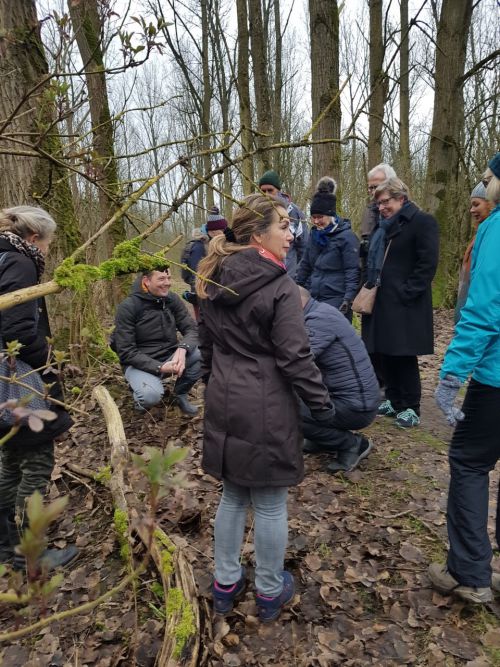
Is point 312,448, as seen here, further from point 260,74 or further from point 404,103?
point 404,103

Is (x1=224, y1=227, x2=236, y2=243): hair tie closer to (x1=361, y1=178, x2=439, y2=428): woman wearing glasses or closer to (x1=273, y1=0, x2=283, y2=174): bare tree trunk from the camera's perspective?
(x1=361, y1=178, x2=439, y2=428): woman wearing glasses

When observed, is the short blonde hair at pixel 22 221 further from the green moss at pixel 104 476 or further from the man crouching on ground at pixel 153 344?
the man crouching on ground at pixel 153 344

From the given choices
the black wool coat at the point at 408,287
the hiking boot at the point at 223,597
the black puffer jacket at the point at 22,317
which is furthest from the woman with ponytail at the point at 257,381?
the black wool coat at the point at 408,287

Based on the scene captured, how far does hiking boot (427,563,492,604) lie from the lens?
86.1 inches

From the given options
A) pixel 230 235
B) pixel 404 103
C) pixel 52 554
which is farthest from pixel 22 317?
pixel 404 103

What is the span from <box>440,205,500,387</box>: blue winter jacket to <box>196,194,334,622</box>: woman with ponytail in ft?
2.22

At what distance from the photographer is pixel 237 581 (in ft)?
7.68

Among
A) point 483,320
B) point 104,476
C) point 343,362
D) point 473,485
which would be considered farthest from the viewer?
point 343,362

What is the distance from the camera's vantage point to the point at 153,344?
15.2 feet

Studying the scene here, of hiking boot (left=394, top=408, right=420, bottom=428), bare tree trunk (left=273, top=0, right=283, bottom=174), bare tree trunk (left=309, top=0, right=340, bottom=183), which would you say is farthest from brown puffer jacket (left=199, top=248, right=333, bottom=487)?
bare tree trunk (left=273, top=0, right=283, bottom=174)

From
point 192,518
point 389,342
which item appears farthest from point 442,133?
point 192,518

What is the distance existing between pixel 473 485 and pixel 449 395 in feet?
1.45

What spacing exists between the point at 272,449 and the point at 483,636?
4.50ft

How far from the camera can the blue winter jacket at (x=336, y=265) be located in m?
4.54
